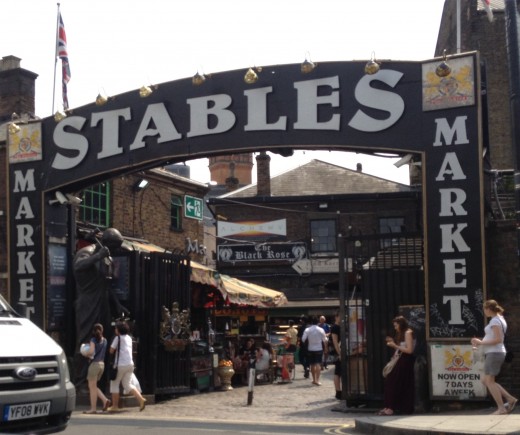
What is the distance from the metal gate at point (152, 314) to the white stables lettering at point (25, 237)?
6.49 feet

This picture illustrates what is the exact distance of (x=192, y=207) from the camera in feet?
99.9

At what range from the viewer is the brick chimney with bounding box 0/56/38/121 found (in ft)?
82.0

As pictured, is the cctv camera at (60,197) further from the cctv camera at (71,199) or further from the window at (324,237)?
the window at (324,237)

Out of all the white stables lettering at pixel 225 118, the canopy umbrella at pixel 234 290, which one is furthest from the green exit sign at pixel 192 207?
the white stables lettering at pixel 225 118

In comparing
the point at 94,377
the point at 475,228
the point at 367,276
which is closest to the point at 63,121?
the point at 94,377

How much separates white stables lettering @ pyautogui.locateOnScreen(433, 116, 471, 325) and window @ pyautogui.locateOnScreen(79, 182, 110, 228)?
11935mm

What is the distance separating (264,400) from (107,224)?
28.5ft

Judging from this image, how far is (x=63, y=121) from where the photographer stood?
1791 centimetres

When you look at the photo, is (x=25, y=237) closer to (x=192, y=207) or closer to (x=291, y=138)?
(x=291, y=138)

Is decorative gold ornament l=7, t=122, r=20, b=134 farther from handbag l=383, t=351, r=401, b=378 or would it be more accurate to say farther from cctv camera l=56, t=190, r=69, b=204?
handbag l=383, t=351, r=401, b=378

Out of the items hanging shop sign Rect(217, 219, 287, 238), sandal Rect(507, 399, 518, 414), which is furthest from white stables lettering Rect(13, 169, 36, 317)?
hanging shop sign Rect(217, 219, 287, 238)

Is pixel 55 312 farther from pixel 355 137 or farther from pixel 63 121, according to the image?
pixel 355 137

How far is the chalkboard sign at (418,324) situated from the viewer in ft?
48.4

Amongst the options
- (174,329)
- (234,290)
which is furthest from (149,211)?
(174,329)
